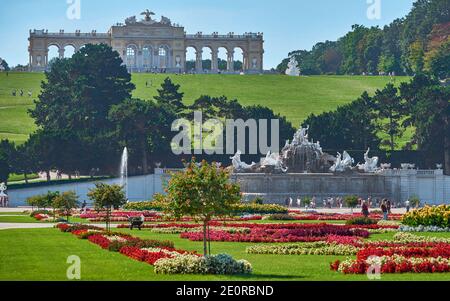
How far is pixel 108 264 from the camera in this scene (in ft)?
93.0

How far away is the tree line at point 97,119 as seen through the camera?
79.4 meters

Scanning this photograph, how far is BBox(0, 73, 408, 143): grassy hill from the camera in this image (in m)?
105

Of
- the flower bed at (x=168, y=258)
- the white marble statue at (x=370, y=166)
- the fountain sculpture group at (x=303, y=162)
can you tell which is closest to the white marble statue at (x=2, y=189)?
the fountain sculpture group at (x=303, y=162)

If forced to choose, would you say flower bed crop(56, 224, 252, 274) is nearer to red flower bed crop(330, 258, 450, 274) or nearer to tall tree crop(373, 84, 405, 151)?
red flower bed crop(330, 258, 450, 274)

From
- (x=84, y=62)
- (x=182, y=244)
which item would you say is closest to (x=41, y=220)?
(x=182, y=244)

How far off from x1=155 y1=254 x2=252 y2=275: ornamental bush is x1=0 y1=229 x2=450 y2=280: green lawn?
0.32 meters

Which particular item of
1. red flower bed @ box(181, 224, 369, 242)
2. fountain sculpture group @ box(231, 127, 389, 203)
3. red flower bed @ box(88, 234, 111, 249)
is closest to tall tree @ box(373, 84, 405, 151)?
fountain sculpture group @ box(231, 127, 389, 203)

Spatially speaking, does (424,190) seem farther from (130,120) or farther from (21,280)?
(21,280)

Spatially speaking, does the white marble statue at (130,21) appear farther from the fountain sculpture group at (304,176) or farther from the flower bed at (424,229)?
the flower bed at (424,229)

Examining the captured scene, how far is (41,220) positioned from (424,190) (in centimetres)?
3395

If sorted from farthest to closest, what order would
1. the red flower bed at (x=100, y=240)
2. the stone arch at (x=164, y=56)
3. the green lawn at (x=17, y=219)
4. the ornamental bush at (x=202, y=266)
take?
the stone arch at (x=164, y=56) < the green lawn at (x=17, y=219) < the red flower bed at (x=100, y=240) < the ornamental bush at (x=202, y=266)

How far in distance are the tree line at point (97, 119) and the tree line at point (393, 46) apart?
129ft

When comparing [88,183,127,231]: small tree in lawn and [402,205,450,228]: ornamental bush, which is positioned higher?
[88,183,127,231]: small tree in lawn
